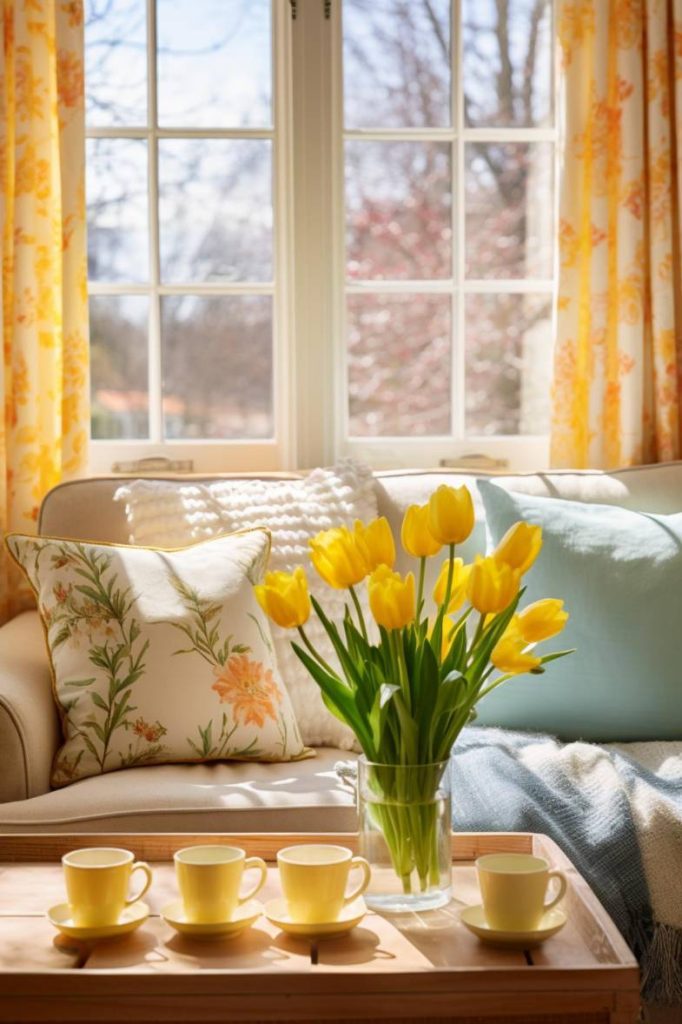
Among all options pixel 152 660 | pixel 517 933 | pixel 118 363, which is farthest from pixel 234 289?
pixel 517 933

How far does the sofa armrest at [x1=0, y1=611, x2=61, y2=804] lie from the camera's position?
1.87 metres

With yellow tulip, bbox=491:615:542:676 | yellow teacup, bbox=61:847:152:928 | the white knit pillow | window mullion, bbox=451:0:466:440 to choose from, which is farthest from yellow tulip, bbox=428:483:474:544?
window mullion, bbox=451:0:466:440

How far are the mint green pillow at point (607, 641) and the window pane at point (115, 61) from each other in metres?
1.49

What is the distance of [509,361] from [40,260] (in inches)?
46.1

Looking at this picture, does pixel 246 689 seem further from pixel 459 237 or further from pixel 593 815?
pixel 459 237

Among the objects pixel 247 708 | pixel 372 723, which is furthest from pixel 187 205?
pixel 372 723

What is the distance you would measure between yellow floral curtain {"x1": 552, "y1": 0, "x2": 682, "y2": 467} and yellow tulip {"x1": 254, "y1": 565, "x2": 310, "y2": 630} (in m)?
1.68

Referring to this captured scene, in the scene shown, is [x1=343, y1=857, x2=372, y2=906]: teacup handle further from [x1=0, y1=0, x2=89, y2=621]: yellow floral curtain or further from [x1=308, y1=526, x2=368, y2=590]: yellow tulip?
[x1=0, y1=0, x2=89, y2=621]: yellow floral curtain

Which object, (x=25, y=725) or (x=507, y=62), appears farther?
(x=507, y=62)

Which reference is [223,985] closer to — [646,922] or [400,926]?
[400,926]

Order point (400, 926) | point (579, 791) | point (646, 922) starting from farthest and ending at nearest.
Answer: point (579, 791)
point (646, 922)
point (400, 926)

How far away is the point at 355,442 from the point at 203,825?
1.41 meters

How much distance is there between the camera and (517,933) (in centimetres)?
123

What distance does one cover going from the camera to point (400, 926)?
1.30 m
